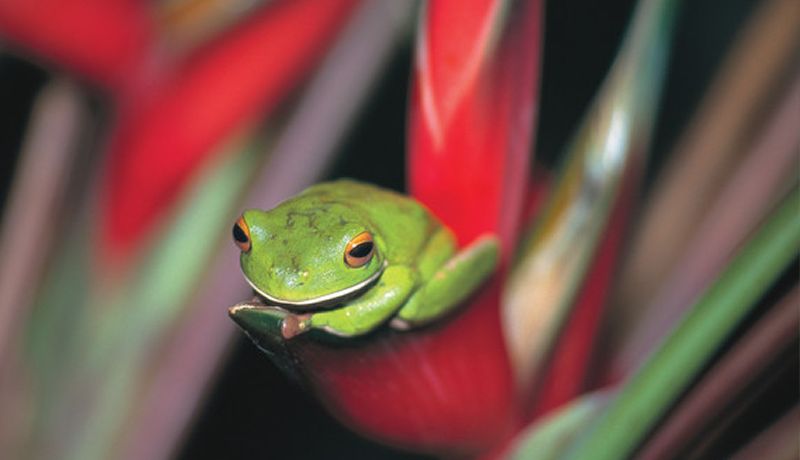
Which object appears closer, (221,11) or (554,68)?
(221,11)

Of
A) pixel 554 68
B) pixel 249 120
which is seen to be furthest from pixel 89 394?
pixel 554 68

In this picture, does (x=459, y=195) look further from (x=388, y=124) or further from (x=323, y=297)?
(x=388, y=124)

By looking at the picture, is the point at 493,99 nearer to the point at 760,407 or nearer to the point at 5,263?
the point at 760,407

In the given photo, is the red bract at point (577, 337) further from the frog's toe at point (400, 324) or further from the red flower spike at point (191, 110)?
the red flower spike at point (191, 110)

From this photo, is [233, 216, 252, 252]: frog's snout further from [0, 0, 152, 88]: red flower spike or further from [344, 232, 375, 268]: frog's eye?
[0, 0, 152, 88]: red flower spike

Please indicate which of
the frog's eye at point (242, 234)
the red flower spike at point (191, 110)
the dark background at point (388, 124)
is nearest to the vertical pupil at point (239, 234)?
the frog's eye at point (242, 234)

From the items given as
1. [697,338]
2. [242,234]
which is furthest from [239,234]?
[697,338]

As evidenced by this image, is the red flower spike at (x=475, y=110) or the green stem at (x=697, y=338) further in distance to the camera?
the red flower spike at (x=475, y=110)

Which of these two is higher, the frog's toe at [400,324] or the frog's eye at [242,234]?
the frog's eye at [242,234]
